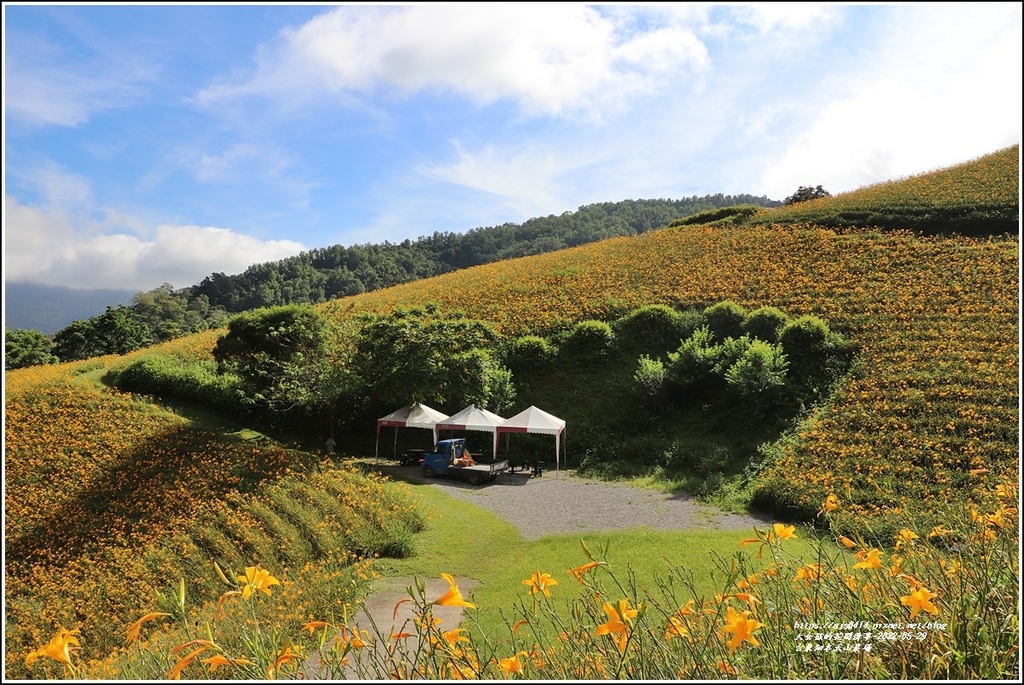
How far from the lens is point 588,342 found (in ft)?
50.2

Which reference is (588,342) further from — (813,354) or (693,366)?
(813,354)

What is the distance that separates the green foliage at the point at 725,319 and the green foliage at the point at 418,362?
242 inches

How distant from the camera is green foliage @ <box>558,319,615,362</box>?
15.2 meters

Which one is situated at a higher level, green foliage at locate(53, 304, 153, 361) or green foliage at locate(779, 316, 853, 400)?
green foliage at locate(53, 304, 153, 361)

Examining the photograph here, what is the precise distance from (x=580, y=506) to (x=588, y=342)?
747 centimetres

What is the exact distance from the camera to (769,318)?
13891mm

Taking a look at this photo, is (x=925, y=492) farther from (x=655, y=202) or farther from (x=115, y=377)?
(x=655, y=202)

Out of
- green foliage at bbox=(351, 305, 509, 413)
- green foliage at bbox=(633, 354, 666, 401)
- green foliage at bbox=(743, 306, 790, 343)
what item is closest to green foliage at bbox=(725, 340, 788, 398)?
green foliage at bbox=(633, 354, 666, 401)

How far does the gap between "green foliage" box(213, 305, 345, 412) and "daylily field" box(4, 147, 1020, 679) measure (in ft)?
4.22

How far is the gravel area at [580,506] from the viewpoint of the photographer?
7242 millimetres

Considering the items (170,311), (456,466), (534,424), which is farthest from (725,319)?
(170,311)

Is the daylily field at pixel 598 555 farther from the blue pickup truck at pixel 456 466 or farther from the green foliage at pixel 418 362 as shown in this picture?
the green foliage at pixel 418 362

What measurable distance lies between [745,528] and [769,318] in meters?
7.92

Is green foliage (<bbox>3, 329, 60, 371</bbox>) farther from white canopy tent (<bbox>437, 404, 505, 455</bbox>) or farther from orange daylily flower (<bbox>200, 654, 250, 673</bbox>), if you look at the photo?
orange daylily flower (<bbox>200, 654, 250, 673</bbox>)
